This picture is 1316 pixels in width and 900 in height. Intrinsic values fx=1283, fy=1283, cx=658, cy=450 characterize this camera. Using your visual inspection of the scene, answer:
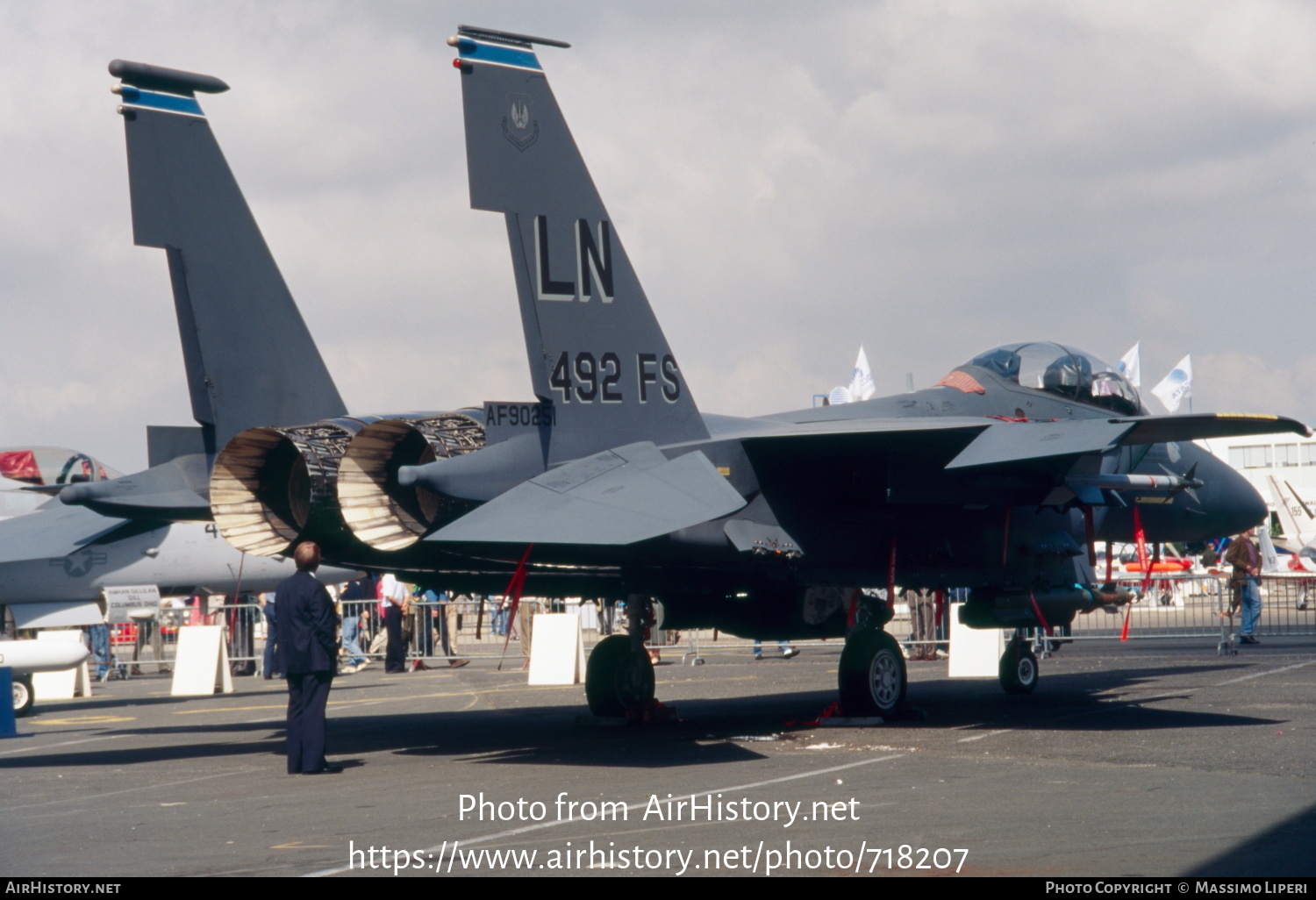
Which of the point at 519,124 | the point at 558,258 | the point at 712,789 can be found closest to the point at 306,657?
the point at 712,789

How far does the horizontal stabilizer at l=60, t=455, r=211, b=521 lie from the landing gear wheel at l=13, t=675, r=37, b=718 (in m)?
7.00

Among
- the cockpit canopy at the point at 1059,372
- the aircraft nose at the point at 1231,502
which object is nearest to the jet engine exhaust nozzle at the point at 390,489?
the cockpit canopy at the point at 1059,372

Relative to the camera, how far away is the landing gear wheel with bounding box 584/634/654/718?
12.5 metres

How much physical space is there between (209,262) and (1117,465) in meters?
9.16

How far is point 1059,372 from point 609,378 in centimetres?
544

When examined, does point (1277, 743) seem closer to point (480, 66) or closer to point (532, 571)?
point (532, 571)

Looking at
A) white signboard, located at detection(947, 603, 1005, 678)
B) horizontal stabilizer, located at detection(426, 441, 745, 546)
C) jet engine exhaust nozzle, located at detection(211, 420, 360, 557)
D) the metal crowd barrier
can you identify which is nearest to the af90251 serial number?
horizontal stabilizer, located at detection(426, 441, 745, 546)

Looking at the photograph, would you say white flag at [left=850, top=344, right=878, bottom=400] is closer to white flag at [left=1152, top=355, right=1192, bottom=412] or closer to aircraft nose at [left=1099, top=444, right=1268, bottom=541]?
white flag at [left=1152, top=355, right=1192, bottom=412]

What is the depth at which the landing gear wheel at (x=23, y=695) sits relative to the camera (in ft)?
54.7

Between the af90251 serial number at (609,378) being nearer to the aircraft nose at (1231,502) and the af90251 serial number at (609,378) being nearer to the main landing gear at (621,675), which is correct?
the main landing gear at (621,675)

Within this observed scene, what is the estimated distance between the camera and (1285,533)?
44.3m

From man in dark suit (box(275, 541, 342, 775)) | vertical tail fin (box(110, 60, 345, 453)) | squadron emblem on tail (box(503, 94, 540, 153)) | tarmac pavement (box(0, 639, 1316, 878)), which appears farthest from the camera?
vertical tail fin (box(110, 60, 345, 453))

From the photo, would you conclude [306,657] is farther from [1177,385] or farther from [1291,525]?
[1291,525]

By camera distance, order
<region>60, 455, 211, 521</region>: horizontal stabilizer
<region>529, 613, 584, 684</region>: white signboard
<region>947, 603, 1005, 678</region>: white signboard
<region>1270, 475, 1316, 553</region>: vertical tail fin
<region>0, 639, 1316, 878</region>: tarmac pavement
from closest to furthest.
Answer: <region>0, 639, 1316, 878</region>: tarmac pavement
<region>60, 455, 211, 521</region>: horizontal stabilizer
<region>947, 603, 1005, 678</region>: white signboard
<region>529, 613, 584, 684</region>: white signboard
<region>1270, 475, 1316, 553</region>: vertical tail fin
